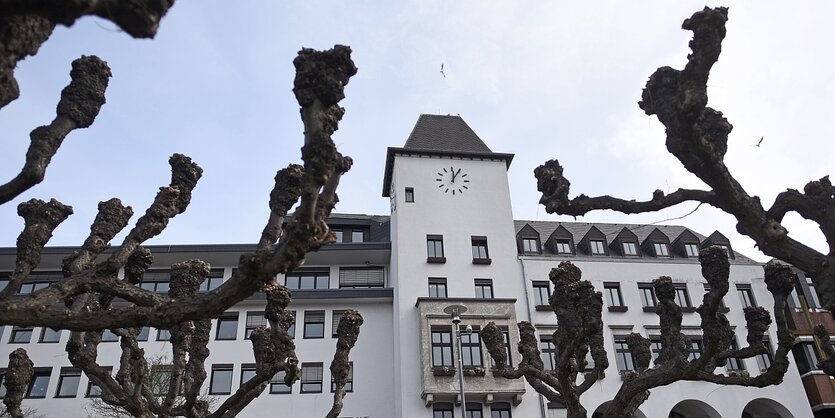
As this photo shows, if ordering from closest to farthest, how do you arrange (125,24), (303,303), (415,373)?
(125,24) < (415,373) < (303,303)

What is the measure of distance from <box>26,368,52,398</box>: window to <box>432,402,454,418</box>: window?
17700 mm

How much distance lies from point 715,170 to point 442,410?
20993mm

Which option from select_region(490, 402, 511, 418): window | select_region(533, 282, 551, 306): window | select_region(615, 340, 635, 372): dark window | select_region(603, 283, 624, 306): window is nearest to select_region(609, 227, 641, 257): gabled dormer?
select_region(603, 283, 624, 306): window

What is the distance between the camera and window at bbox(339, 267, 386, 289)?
33.5m

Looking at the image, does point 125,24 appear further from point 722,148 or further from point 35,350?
point 35,350

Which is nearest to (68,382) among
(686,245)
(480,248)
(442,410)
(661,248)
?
(442,410)

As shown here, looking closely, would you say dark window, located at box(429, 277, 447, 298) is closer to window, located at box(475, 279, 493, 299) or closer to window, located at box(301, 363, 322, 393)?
window, located at box(475, 279, 493, 299)

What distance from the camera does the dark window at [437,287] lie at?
31125 millimetres

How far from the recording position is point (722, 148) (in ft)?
34.8

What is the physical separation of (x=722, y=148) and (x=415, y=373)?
20.5 m

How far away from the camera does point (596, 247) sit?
35.4 meters

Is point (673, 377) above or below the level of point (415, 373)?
below

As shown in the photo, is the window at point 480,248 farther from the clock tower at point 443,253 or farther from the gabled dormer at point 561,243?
the gabled dormer at point 561,243

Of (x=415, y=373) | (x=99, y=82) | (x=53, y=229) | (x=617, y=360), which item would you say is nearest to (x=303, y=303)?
(x=415, y=373)
